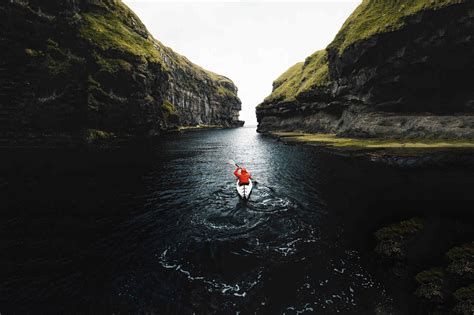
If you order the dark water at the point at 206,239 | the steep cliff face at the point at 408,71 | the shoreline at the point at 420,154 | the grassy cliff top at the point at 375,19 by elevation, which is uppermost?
the grassy cliff top at the point at 375,19

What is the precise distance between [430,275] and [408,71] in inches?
2083

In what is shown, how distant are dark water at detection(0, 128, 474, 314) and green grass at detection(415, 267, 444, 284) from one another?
788 mm

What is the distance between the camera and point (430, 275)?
12.9 meters

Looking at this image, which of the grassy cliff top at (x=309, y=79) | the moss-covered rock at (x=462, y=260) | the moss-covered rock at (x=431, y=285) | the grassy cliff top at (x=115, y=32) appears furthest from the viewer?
the grassy cliff top at (x=309, y=79)

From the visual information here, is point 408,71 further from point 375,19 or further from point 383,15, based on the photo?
point 375,19

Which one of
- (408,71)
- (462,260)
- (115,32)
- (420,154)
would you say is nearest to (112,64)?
(115,32)

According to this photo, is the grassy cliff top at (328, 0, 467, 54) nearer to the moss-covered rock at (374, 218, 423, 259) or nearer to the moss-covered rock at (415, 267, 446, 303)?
the moss-covered rock at (374, 218, 423, 259)

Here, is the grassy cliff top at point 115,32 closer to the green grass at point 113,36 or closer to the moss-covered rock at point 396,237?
the green grass at point 113,36

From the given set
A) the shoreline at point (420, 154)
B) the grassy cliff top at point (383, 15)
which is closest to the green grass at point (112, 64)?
the grassy cliff top at point (383, 15)

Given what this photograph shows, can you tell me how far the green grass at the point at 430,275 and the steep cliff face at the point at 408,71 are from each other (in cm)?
4390

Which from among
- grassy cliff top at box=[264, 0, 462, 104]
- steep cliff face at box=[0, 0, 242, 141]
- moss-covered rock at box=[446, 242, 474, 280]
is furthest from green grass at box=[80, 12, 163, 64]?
moss-covered rock at box=[446, 242, 474, 280]

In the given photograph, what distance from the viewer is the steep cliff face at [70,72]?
6247 centimetres

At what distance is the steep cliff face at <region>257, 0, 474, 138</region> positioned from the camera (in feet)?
146

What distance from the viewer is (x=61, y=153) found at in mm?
51188
